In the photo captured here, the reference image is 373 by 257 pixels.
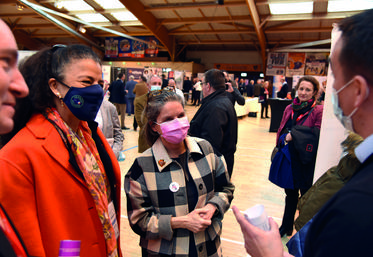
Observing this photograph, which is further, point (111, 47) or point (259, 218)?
point (111, 47)

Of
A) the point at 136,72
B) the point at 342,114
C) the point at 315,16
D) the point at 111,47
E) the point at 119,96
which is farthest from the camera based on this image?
the point at 111,47

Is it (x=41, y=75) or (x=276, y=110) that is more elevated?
(x=41, y=75)

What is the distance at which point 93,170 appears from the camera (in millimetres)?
1282

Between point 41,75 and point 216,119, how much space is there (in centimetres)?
183

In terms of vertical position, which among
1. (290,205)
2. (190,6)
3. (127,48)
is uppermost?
(190,6)

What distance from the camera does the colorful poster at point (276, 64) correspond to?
20358 mm

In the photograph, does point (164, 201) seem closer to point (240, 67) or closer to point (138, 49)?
point (240, 67)

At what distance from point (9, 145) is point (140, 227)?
2.57 ft

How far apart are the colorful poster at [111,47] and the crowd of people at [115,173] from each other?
24135 mm

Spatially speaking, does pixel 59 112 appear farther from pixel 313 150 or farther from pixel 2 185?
pixel 313 150

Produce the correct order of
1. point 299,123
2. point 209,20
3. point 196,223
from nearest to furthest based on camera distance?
point 196,223
point 299,123
point 209,20

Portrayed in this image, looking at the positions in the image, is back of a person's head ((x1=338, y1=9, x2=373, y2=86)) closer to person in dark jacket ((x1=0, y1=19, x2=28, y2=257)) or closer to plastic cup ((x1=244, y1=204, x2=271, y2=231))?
plastic cup ((x1=244, y1=204, x2=271, y2=231))

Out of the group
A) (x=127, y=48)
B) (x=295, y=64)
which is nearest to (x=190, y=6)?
(x=295, y=64)

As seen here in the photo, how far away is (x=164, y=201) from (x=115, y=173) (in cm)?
32
